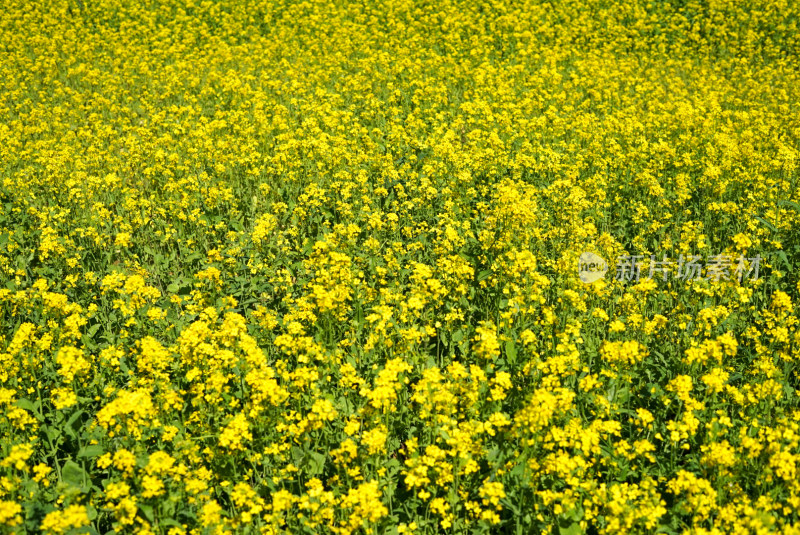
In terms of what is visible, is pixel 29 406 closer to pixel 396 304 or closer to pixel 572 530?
pixel 396 304

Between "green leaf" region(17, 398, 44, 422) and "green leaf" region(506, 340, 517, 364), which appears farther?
"green leaf" region(506, 340, 517, 364)

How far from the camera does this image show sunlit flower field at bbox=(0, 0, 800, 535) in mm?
4574

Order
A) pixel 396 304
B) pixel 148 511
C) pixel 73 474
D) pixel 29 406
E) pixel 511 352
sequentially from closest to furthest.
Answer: pixel 148 511 < pixel 73 474 < pixel 29 406 < pixel 511 352 < pixel 396 304

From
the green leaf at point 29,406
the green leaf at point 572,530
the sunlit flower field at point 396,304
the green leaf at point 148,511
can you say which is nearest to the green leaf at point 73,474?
the sunlit flower field at point 396,304

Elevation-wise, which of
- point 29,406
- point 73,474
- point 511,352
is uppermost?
point 511,352

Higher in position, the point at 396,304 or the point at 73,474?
the point at 396,304

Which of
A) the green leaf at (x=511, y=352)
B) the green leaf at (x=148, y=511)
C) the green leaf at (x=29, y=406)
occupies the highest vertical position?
the green leaf at (x=511, y=352)

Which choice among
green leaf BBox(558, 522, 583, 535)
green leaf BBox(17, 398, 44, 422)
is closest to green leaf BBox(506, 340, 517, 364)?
green leaf BBox(558, 522, 583, 535)

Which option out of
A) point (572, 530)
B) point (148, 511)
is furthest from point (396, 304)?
point (148, 511)

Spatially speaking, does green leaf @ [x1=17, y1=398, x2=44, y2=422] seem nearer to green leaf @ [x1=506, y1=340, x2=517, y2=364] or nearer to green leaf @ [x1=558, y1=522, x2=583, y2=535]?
green leaf @ [x1=506, y1=340, x2=517, y2=364]

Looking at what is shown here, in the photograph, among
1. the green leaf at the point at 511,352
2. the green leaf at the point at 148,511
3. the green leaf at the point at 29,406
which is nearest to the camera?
the green leaf at the point at 148,511

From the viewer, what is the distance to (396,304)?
21.2 ft

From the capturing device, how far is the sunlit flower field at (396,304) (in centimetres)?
457

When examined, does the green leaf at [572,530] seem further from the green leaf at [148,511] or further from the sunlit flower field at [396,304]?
the green leaf at [148,511]
